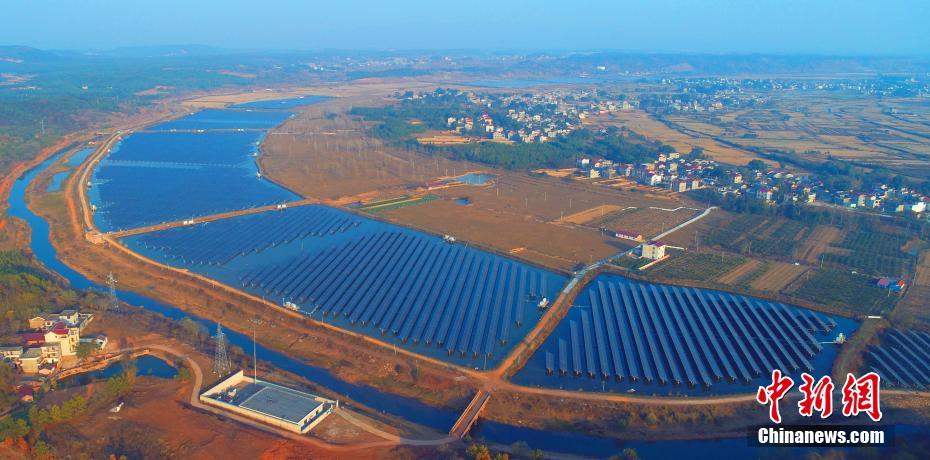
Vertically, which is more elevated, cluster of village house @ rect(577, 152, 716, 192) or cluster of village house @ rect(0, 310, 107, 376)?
cluster of village house @ rect(577, 152, 716, 192)

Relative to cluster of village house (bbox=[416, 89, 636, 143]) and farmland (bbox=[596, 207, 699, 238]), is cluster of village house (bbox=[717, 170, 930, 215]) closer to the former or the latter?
farmland (bbox=[596, 207, 699, 238])

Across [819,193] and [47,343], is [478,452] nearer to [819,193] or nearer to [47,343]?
[47,343]

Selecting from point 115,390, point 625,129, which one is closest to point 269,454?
point 115,390

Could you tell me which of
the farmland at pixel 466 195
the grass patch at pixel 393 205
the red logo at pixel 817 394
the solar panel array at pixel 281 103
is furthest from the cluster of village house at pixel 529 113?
the red logo at pixel 817 394

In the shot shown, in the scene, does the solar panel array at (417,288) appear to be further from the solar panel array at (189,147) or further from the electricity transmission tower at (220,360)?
the solar panel array at (189,147)

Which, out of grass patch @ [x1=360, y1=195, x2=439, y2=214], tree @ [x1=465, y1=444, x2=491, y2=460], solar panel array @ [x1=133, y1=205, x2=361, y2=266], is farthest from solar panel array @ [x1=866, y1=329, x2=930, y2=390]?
grass patch @ [x1=360, y1=195, x2=439, y2=214]

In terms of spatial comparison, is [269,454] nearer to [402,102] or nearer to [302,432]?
[302,432]

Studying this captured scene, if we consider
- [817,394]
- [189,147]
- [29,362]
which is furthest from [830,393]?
[189,147]
